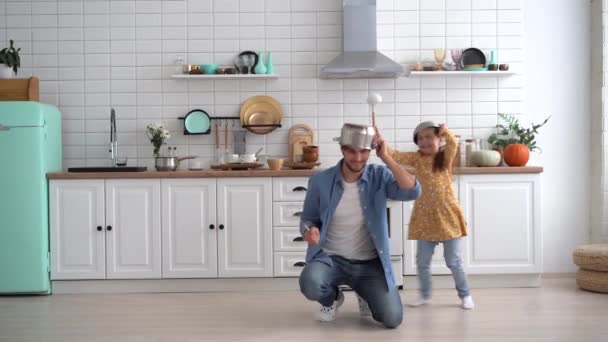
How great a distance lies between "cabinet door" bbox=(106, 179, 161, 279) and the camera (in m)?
5.01

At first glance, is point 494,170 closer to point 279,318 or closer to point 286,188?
point 286,188

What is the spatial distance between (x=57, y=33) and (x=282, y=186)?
7.37 ft

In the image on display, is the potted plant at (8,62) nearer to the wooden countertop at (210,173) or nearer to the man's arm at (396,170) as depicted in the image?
the wooden countertop at (210,173)

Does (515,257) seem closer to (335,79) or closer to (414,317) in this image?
(414,317)

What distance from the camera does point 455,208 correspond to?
14.1 ft

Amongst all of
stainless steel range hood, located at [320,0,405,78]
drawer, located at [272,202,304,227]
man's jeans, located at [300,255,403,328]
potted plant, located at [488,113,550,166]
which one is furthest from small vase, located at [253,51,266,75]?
man's jeans, located at [300,255,403,328]

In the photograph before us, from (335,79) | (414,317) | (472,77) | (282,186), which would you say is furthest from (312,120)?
(414,317)

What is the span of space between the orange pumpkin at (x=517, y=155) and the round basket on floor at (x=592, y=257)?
2.40 feet

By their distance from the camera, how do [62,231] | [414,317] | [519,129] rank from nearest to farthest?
1. [414,317]
2. [62,231]
3. [519,129]

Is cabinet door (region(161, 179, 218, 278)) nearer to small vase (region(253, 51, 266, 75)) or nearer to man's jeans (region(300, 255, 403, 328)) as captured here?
small vase (region(253, 51, 266, 75))

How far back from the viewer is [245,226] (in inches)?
197

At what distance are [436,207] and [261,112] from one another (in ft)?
6.18

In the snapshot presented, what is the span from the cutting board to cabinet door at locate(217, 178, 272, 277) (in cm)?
64

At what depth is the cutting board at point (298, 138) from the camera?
18.3 ft
